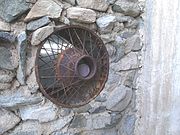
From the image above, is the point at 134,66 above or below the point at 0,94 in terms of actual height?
above

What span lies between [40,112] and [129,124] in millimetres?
552

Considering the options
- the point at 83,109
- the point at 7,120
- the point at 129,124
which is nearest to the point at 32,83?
the point at 7,120

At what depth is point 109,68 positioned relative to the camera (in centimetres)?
151

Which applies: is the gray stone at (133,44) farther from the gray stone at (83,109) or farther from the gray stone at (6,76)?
the gray stone at (6,76)

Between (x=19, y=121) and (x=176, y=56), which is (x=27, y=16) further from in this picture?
(x=176, y=56)

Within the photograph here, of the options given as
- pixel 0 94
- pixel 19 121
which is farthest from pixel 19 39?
pixel 19 121

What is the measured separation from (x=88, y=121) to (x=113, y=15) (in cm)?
54

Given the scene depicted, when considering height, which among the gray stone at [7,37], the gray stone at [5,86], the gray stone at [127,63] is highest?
the gray stone at [7,37]

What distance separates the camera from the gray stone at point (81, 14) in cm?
133

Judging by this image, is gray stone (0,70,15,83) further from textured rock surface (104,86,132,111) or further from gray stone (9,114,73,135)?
textured rock surface (104,86,132,111)

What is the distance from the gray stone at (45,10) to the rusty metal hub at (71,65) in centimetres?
7

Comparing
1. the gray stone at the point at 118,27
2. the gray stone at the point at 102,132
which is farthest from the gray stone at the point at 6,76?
the gray stone at the point at 118,27

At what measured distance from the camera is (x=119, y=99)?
1546 mm

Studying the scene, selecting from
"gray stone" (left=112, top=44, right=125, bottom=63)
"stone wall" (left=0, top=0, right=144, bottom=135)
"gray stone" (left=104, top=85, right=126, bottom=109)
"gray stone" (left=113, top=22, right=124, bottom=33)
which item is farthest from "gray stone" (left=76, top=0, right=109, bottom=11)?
"gray stone" (left=104, top=85, right=126, bottom=109)
